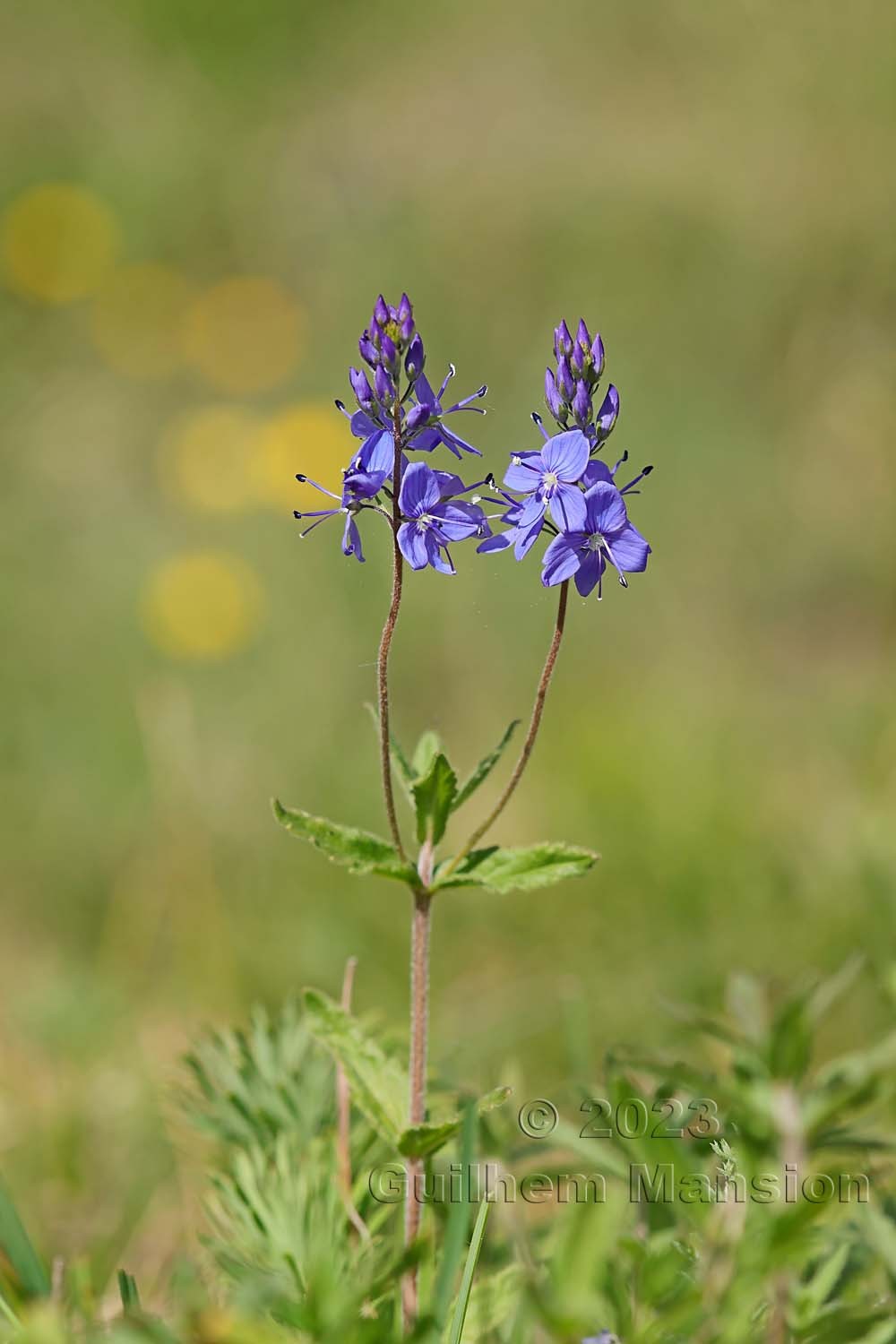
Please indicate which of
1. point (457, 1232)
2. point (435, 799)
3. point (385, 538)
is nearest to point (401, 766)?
point (435, 799)

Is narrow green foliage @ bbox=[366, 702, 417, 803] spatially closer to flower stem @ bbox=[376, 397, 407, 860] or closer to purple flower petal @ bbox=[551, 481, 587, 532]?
flower stem @ bbox=[376, 397, 407, 860]

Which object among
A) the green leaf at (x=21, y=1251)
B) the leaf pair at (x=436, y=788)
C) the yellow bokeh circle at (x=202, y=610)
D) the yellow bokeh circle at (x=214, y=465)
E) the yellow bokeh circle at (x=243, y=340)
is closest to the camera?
the green leaf at (x=21, y=1251)

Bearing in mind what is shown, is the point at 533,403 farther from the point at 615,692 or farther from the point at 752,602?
the point at 615,692

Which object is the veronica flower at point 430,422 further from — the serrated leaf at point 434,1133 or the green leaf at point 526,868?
the serrated leaf at point 434,1133

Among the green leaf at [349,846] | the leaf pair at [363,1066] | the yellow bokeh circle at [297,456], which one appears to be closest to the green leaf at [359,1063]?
the leaf pair at [363,1066]

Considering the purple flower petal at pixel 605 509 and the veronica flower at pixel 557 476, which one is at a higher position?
the veronica flower at pixel 557 476

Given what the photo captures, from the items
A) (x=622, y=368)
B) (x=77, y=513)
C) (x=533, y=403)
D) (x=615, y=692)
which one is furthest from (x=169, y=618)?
(x=622, y=368)

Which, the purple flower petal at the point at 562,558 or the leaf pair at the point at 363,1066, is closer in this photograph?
the purple flower petal at the point at 562,558
